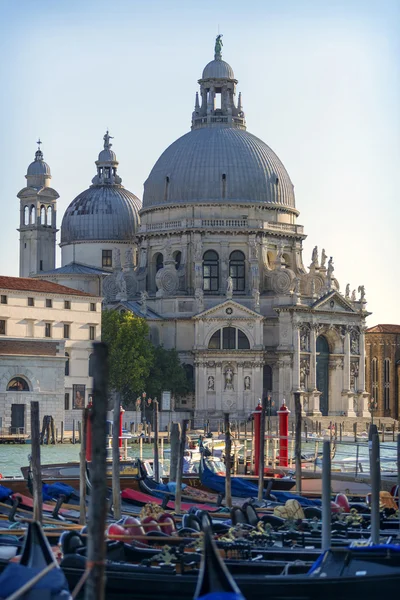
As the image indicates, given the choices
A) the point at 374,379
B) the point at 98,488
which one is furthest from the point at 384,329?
the point at 98,488

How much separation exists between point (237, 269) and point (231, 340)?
5.95m

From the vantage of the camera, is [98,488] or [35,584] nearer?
[98,488]

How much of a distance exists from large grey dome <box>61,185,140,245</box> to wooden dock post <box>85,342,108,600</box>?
76241mm

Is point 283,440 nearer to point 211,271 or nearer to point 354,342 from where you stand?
point 211,271

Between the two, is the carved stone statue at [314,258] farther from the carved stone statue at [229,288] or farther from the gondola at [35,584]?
the gondola at [35,584]

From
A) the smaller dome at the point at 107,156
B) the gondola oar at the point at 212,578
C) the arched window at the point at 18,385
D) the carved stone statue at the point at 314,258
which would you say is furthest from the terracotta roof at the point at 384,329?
the gondola oar at the point at 212,578

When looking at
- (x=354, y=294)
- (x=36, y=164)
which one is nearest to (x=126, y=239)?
(x=36, y=164)

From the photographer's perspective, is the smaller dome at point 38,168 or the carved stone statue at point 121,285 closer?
the carved stone statue at point 121,285

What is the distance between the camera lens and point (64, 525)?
2589 centimetres

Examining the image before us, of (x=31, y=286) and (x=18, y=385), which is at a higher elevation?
(x=31, y=286)

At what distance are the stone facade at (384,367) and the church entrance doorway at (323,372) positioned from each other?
12.1m

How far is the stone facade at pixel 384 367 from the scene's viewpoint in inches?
3826

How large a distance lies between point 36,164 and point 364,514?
220ft

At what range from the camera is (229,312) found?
263 ft
